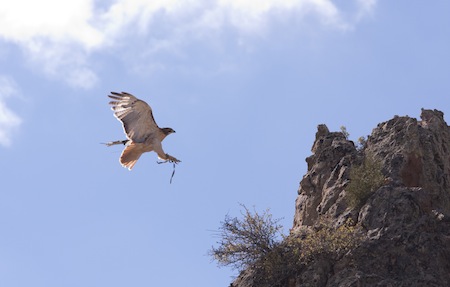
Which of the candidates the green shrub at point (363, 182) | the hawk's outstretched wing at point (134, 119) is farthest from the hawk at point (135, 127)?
the green shrub at point (363, 182)

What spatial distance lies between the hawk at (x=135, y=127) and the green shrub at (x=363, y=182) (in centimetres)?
597

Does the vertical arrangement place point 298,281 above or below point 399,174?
below

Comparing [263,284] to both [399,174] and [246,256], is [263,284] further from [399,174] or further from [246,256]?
[399,174]

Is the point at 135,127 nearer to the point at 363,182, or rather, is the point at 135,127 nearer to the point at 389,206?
the point at 363,182

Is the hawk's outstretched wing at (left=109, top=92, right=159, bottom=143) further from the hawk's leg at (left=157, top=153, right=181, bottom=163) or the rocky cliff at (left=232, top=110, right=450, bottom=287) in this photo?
the rocky cliff at (left=232, top=110, right=450, bottom=287)

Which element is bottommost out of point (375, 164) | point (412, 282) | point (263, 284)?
point (412, 282)

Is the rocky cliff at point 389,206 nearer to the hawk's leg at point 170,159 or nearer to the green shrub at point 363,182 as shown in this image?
the green shrub at point 363,182

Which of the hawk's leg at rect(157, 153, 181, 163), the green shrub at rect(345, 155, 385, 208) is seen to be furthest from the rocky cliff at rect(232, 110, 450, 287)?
the hawk's leg at rect(157, 153, 181, 163)

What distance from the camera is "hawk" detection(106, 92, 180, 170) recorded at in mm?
36625

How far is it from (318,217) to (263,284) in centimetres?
305

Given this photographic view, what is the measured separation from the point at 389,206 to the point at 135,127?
25.2ft

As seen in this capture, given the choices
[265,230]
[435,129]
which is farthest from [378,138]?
[265,230]

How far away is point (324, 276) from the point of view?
122 ft

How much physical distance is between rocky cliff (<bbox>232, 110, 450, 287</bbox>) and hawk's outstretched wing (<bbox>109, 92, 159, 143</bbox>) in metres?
5.69
